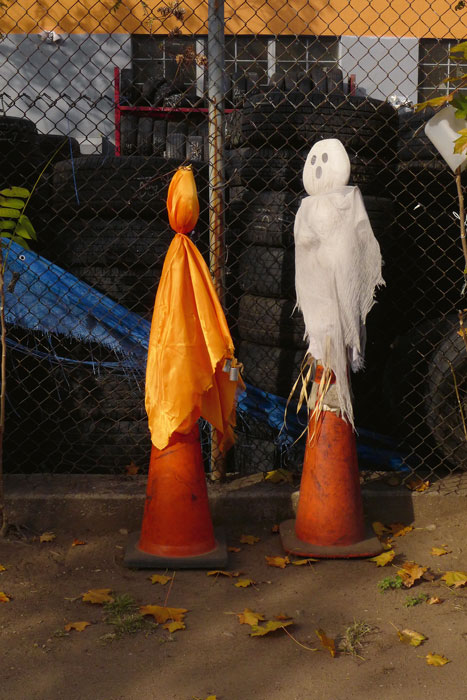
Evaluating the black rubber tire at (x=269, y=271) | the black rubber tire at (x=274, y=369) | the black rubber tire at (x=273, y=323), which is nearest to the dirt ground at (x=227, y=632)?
the black rubber tire at (x=274, y=369)

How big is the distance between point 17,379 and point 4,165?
159 cm

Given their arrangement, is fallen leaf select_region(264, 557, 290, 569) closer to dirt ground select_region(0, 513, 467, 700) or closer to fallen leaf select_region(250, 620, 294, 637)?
dirt ground select_region(0, 513, 467, 700)

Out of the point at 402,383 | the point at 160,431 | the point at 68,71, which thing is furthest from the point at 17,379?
the point at 68,71

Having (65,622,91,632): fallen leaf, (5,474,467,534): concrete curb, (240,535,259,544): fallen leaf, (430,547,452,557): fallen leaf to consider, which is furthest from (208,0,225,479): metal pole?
(65,622,91,632): fallen leaf

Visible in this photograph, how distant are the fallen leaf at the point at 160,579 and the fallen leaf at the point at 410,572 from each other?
0.99 m

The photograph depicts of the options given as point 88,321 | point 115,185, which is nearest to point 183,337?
point 88,321

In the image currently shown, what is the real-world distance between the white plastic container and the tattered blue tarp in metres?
1.69

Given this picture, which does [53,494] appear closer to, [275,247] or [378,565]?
[378,565]

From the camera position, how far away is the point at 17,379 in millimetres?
4367

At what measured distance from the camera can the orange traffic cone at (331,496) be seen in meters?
3.45

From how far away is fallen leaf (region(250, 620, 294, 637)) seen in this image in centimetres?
277

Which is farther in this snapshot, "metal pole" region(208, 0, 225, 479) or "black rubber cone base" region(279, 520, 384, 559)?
"metal pole" region(208, 0, 225, 479)

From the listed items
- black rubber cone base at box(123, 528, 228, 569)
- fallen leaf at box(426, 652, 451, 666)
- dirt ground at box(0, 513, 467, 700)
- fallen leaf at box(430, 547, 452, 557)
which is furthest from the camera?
fallen leaf at box(430, 547, 452, 557)

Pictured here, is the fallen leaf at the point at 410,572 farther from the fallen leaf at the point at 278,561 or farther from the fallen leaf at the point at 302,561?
the fallen leaf at the point at 278,561
